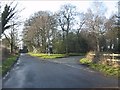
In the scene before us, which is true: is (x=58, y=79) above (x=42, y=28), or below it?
below

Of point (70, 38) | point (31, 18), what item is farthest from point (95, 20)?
point (31, 18)

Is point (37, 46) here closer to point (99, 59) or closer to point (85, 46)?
point (85, 46)

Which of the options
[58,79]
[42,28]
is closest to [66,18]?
[42,28]

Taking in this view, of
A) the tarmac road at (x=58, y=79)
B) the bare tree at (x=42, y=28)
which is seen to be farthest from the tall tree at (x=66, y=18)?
the tarmac road at (x=58, y=79)

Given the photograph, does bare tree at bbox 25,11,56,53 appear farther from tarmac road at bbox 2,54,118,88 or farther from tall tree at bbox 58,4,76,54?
tarmac road at bbox 2,54,118,88

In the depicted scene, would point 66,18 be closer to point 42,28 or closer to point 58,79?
point 42,28

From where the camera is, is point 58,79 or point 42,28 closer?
point 58,79

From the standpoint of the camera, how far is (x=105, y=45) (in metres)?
75.4

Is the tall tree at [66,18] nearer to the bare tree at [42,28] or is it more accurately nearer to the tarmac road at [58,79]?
the bare tree at [42,28]

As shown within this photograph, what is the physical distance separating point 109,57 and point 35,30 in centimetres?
5265

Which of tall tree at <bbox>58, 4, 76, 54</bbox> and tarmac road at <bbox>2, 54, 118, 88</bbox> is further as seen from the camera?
tall tree at <bbox>58, 4, 76, 54</bbox>

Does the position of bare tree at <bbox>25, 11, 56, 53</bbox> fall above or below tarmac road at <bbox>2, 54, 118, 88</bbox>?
above

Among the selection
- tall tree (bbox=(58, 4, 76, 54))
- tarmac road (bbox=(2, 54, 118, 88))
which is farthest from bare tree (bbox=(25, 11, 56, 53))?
tarmac road (bbox=(2, 54, 118, 88))

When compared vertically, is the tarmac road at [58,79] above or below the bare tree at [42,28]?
below
